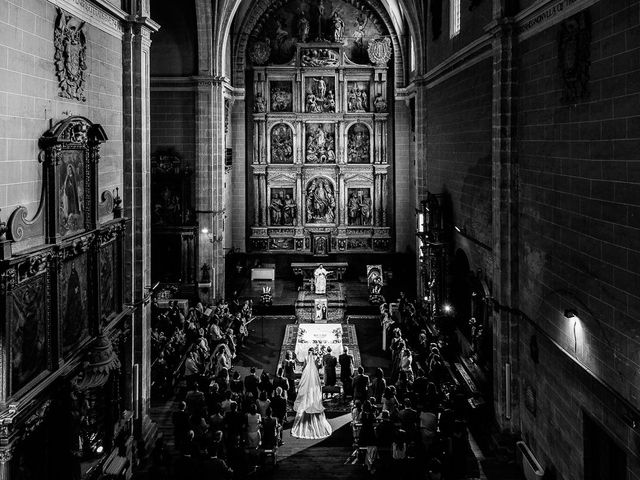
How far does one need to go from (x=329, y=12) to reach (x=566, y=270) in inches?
982

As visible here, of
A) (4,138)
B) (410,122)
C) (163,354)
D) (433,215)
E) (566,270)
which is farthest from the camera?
(410,122)

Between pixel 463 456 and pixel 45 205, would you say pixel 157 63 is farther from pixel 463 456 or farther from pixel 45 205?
pixel 463 456

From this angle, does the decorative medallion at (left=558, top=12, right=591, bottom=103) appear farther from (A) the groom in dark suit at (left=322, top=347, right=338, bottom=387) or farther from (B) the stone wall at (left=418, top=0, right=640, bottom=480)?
(A) the groom in dark suit at (left=322, top=347, right=338, bottom=387)

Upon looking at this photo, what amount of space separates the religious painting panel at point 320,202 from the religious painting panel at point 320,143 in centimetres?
104

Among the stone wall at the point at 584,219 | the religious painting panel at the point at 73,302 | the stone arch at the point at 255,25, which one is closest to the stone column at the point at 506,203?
the stone wall at the point at 584,219

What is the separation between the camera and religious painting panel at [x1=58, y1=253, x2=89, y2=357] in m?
11.3

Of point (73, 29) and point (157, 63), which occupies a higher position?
point (157, 63)

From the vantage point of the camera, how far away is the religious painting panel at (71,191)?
11.2m

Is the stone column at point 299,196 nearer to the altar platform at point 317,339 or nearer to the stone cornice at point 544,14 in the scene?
the altar platform at point 317,339

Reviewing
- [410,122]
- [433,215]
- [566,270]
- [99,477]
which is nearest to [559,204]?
[566,270]

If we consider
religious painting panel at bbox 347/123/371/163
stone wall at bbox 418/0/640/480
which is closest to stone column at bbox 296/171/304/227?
religious painting panel at bbox 347/123/371/163

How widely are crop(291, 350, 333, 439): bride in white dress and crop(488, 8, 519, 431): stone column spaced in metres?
4.08

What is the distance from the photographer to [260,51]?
33.5m

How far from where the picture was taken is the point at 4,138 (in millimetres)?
9273
